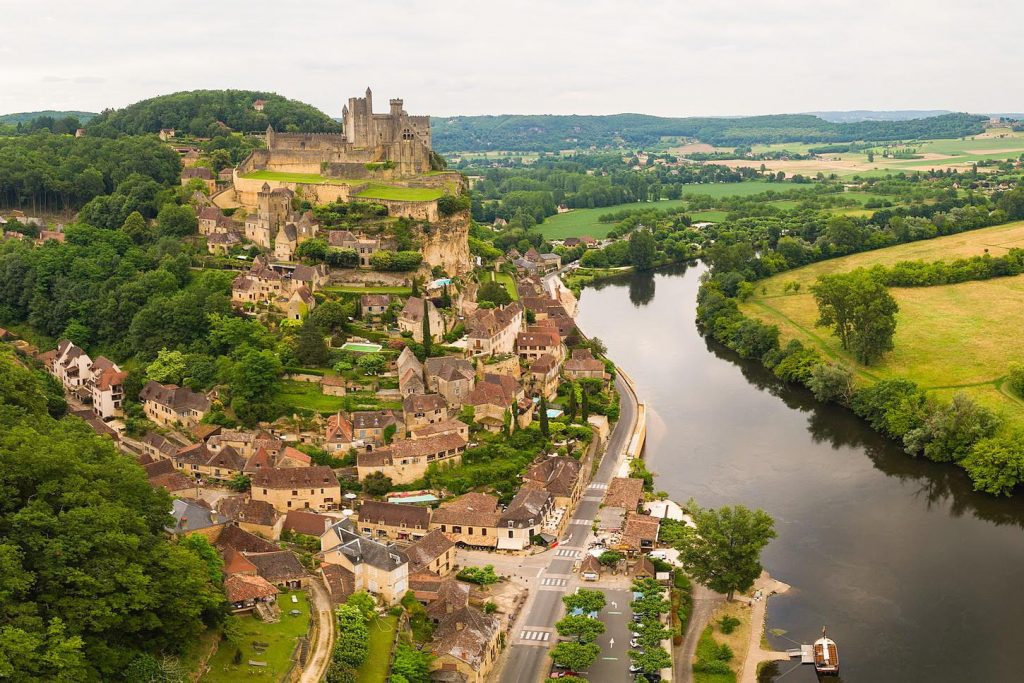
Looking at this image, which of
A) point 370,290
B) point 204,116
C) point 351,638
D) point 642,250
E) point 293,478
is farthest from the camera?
point 642,250

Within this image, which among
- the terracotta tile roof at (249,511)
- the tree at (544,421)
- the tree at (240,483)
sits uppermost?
the tree at (544,421)

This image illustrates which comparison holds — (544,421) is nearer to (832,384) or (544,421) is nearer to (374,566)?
(374,566)

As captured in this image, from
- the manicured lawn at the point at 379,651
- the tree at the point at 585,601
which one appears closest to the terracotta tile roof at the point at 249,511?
the manicured lawn at the point at 379,651

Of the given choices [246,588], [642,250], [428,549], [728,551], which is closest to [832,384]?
[728,551]

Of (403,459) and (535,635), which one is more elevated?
(403,459)

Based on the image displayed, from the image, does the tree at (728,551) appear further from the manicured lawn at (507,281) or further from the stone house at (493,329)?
the manicured lawn at (507,281)

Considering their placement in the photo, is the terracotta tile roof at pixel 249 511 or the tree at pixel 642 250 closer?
the terracotta tile roof at pixel 249 511

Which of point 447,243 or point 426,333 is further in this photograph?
point 447,243

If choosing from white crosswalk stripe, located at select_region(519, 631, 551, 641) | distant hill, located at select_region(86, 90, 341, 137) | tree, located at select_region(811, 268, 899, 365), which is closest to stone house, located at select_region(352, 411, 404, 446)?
white crosswalk stripe, located at select_region(519, 631, 551, 641)
